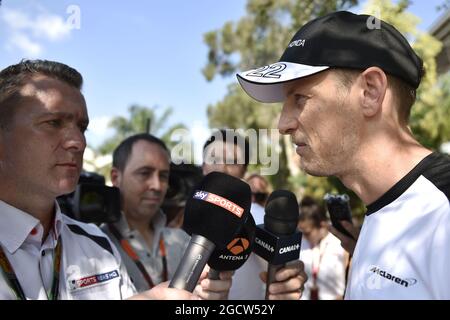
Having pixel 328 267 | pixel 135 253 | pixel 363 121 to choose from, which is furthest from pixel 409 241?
pixel 328 267

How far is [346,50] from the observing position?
1361 millimetres

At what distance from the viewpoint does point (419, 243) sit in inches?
44.1

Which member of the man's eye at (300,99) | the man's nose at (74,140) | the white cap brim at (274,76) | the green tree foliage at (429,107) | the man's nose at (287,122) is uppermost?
the white cap brim at (274,76)

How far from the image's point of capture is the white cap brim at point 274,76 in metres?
1.37

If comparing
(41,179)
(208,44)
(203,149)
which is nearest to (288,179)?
(208,44)

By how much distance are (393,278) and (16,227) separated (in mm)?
1414

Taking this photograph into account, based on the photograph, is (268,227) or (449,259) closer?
(449,259)

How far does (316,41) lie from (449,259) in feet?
2.44

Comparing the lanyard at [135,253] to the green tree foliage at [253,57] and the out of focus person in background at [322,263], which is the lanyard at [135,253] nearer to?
the out of focus person in background at [322,263]

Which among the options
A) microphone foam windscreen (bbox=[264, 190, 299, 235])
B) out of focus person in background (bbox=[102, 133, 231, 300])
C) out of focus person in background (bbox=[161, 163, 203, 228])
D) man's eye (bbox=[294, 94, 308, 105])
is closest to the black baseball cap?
man's eye (bbox=[294, 94, 308, 105])

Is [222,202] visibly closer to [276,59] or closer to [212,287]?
[212,287]

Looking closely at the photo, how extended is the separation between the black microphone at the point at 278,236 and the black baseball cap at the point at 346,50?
18.9 inches

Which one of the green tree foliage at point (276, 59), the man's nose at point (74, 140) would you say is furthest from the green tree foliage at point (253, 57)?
the man's nose at point (74, 140)
